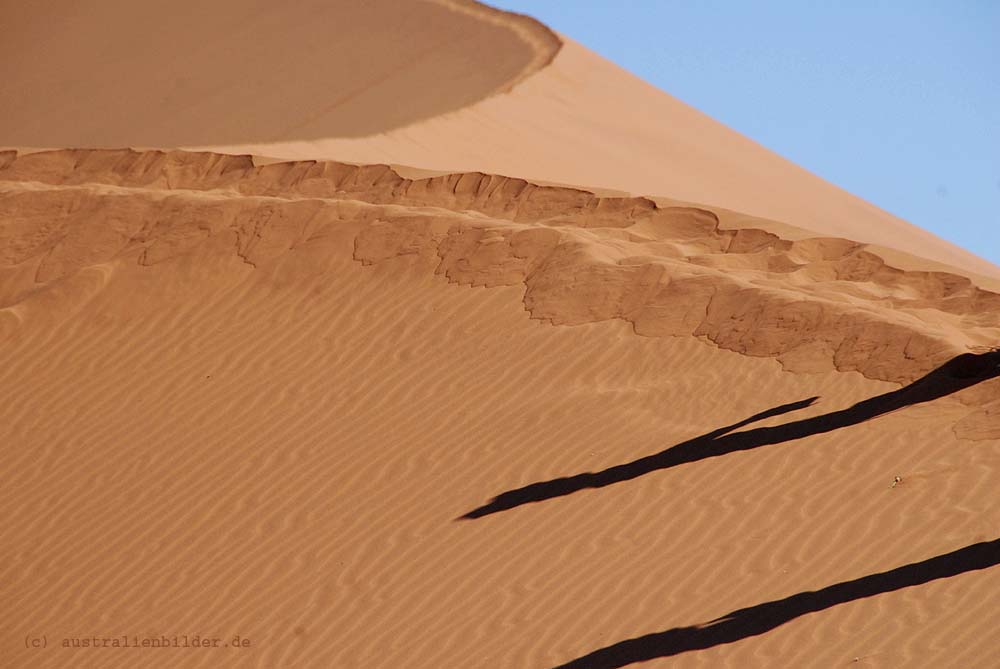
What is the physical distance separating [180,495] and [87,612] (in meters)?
1.24

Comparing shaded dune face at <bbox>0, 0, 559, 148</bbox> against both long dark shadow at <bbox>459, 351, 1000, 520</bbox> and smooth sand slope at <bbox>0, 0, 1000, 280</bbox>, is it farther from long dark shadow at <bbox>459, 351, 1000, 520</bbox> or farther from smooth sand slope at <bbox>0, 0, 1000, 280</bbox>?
long dark shadow at <bbox>459, 351, 1000, 520</bbox>

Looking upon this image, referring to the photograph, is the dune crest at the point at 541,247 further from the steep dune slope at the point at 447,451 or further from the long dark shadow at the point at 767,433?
the long dark shadow at the point at 767,433

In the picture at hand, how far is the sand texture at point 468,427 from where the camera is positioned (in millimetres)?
8117

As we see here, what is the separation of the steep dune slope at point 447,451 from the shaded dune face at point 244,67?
9471mm

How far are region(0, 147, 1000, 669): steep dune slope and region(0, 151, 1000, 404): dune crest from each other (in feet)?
0.14

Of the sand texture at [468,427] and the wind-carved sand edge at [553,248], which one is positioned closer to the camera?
the sand texture at [468,427]

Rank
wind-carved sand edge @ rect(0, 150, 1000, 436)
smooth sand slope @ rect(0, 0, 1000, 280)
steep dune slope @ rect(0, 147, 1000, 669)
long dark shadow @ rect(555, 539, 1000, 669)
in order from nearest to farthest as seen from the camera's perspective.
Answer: long dark shadow @ rect(555, 539, 1000, 669)
steep dune slope @ rect(0, 147, 1000, 669)
wind-carved sand edge @ rect(0, 150, 1000, 436)
smooth sand slope @ rect(0, 0, 1000, 280)

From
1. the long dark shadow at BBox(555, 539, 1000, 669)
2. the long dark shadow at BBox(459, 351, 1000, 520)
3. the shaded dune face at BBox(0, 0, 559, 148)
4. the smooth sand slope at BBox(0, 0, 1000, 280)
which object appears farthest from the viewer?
the shaded dune face at BBox(0, 0, 559, 148)

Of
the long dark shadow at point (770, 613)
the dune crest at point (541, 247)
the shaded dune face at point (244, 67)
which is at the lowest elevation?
the long dark shadow at point (770, 613)

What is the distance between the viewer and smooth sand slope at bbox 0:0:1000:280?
2391 centimetres

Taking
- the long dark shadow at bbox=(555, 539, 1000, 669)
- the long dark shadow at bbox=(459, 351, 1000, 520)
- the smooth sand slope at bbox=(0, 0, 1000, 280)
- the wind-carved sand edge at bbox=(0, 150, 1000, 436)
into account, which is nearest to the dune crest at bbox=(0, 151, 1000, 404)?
the wind-carved sand edge at bbox=(0, 150, 1000, 436)

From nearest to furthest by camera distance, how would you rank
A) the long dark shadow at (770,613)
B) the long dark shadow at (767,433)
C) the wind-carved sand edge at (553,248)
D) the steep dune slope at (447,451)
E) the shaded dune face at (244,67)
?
the long dark shadow at (770,613)
the steep dune slope at (447,451)
the long dark shadow at (767,433)
the wind-carved sand edge at (553,248)
the shaded dune face at (244,67)

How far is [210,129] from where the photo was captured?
2484 cm

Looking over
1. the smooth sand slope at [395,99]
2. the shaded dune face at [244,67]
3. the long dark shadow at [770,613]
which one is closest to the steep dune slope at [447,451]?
the long dark shadow at [770,613]
